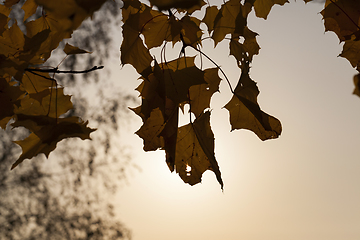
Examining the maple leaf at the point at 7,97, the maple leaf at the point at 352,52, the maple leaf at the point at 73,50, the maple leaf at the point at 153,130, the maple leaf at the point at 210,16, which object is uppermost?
the maple leaf at the point at 210,16

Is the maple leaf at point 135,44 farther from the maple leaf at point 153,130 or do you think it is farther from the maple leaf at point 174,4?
the maple leaf at point 174,4

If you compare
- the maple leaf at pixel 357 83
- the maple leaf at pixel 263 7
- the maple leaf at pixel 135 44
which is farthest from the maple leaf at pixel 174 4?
the maple leaf at pixel 263 7

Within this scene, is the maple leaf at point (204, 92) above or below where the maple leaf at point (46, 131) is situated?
above

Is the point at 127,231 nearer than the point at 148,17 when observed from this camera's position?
No

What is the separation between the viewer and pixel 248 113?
42 cm

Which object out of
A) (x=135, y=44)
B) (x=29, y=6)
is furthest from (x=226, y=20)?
(x=29, y=6)

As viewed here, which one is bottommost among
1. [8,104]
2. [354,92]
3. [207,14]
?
[354,92]

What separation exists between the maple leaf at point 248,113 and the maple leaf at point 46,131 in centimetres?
18

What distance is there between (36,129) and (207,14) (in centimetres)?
28

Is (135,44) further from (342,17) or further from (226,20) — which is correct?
(342,17)

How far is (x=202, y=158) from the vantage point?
15.8 inches

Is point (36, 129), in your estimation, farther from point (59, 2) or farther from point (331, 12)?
point (331, 12)

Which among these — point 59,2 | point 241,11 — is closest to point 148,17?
point 241,11

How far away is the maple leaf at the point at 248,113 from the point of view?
36 cm
